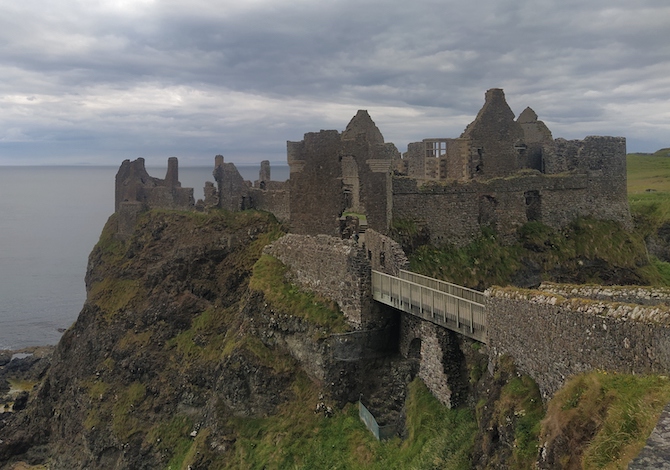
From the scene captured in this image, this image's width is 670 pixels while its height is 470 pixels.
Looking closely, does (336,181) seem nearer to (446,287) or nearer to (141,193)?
(446,287)

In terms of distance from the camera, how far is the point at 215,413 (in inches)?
1081

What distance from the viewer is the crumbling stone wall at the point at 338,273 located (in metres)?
23.9

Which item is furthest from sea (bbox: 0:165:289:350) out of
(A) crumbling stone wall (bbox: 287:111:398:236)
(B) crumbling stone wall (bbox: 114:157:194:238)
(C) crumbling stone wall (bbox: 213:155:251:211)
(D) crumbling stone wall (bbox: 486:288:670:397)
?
(D) crumbling stone wall (bbox: 486:288:670:397)

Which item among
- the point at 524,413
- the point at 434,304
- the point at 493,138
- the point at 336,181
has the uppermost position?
the point at 493,138

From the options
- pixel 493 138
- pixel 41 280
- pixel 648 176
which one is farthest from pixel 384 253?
pixel 41 280

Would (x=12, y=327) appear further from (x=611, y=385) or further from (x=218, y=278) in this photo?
(x=611, y=385)

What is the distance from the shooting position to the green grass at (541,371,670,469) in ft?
30.0

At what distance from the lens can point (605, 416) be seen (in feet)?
33.6

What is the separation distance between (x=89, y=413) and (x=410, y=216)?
21.9 meters

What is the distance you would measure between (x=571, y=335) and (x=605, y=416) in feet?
9.64

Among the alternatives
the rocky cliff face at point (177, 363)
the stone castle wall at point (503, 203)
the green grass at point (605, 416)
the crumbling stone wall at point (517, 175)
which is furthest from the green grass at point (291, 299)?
the green grass at point (605, 416)

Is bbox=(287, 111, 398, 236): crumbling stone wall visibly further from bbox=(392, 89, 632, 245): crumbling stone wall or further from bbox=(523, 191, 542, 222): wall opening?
bbox=(523, 191, 542, 222): wall opening

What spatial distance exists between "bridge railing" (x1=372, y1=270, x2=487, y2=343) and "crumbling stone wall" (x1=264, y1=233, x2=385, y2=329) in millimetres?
577

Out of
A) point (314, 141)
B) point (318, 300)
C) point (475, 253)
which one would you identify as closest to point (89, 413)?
point (318, 300)
